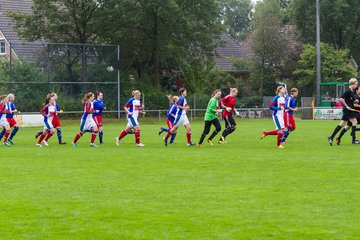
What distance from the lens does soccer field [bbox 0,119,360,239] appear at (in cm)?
914

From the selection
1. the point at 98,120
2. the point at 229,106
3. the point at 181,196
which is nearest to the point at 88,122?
the point at 98,120

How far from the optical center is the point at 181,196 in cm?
1177

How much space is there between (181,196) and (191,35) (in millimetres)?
41459

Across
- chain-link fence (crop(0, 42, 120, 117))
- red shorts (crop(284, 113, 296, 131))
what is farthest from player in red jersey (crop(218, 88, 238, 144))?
chain-link fence (crop(0, 42, 120, 117))

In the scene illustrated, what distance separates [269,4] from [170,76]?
11744 millimetres

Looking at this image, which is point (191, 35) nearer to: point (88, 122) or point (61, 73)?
point (61, 73)

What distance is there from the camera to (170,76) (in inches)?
2267

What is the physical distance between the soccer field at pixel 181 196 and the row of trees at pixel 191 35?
103ft

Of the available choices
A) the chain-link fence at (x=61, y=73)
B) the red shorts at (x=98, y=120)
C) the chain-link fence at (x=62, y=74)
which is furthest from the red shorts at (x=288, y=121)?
the chain-link fence at (x=61, y=73)

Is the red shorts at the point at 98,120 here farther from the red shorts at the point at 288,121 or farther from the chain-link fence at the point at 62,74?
the chain-link fence at the point at 62,74

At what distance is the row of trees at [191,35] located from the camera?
5062cm

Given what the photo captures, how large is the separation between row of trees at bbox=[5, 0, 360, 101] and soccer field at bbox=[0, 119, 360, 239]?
3129cm

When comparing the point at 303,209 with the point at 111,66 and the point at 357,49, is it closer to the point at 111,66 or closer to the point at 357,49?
the point at 111,66

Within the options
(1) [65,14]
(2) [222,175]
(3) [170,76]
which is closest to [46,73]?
(1) [65,14]
